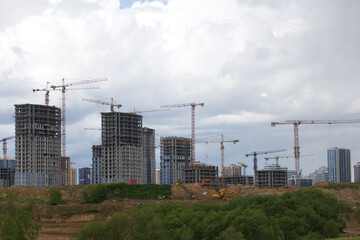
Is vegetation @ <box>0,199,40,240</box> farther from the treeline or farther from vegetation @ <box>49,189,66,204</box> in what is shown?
vegetation @ <box>49,189,66,204</box>

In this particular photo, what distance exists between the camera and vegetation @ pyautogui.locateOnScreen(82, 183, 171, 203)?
178425mm

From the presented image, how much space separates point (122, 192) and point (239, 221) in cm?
10977

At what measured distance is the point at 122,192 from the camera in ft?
614

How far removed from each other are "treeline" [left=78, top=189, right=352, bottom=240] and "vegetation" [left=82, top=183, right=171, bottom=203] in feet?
259

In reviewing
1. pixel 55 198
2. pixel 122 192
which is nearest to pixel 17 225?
pixel 55 198

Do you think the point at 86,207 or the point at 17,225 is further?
the point at 86,207

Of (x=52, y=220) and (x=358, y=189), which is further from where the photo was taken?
(x=358, y=189)

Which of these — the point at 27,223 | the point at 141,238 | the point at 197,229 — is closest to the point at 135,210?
the point at 141,238

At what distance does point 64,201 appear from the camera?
177 metres

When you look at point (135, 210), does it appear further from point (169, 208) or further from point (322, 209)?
point (322, 209)

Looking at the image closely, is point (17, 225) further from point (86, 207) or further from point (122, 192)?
point (122, 192)

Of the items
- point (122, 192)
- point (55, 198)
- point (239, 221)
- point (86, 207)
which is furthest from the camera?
point (122, 192)

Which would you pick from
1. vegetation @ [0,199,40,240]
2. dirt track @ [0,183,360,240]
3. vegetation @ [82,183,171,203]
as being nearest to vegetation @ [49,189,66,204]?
dirt track @ [0,183,360,240]

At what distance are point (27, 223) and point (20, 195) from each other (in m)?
140
